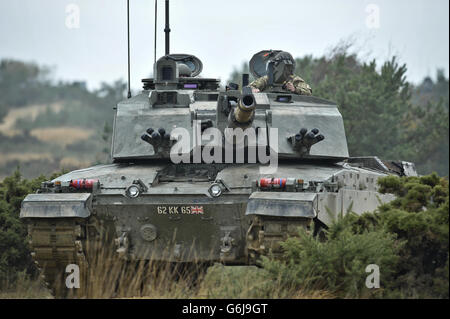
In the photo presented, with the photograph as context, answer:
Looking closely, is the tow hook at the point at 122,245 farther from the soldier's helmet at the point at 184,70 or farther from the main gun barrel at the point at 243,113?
the soldier's helmet at the point at 184,70

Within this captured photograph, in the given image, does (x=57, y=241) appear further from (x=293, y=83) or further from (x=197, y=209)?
(x=293, y=83)

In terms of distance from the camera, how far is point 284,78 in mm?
17375

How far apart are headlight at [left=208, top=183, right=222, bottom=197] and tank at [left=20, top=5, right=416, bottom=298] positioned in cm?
1

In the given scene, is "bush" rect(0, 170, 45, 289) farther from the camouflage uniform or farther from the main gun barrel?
the main gun barrel

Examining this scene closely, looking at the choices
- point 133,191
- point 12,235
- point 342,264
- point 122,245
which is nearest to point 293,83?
point 133,191

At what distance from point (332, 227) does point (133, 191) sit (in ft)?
9.79

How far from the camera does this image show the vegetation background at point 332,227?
473 inches

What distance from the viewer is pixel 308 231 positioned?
13492 millimetres

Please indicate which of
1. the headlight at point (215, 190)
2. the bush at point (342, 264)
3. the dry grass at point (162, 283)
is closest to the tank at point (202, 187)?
the headlight at point (215, 190)

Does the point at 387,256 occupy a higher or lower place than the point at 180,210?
lower
